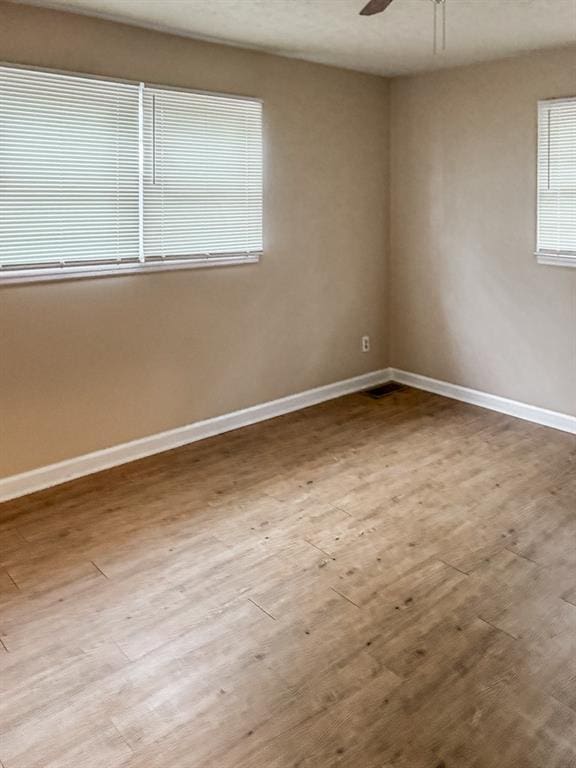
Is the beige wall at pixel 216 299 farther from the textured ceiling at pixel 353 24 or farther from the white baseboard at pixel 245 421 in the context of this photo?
the textured ceiling at pixel 353 24

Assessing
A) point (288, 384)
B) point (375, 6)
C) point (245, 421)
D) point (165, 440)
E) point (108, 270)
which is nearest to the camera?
point (375, 6)

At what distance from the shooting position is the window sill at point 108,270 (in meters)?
3.23

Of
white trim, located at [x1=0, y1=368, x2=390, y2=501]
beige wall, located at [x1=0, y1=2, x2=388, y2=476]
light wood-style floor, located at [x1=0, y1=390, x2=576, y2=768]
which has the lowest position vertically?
light wood-style floor, located at [x1=0, y1=390, x2=576, y2=768]

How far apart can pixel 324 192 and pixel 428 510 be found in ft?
8.29

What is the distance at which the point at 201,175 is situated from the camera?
3871 millimetres

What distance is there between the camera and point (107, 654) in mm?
2209

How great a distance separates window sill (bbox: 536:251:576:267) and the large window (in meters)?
1.88

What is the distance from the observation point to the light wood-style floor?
1851mm

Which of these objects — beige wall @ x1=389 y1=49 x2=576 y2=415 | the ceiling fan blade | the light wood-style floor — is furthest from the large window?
the ceiling fan blade

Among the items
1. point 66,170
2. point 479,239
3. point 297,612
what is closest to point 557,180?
point 479,239

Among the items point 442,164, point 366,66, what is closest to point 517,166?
point 442,164

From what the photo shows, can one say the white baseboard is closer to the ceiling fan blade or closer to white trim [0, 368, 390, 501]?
white trim [0, 368, 390, 501]

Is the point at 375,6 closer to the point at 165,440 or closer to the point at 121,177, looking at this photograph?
the point at 121,177

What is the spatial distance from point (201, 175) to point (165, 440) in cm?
165
